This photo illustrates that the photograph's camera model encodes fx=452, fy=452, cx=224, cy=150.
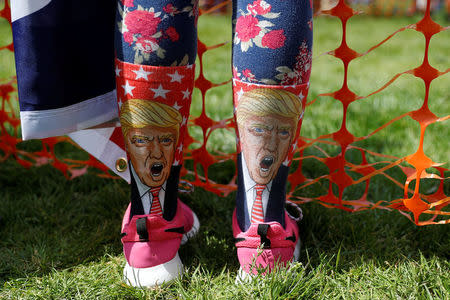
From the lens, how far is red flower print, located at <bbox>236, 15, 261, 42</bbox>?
3.14 feet

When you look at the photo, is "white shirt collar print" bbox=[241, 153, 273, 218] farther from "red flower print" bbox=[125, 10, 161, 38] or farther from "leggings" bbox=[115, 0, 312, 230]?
"red flower print" bbox=[125, 10, 161, 38]

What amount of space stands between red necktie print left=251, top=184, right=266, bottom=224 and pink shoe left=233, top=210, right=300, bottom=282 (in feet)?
0.06

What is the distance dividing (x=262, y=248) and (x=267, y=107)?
35cm

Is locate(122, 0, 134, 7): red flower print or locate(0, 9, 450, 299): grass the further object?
locate(0, 9, 450, 299): grass

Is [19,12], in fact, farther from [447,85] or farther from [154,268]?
[447,85]

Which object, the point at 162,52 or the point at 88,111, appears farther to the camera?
the point at 88,111

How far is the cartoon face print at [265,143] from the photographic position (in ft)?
3.31

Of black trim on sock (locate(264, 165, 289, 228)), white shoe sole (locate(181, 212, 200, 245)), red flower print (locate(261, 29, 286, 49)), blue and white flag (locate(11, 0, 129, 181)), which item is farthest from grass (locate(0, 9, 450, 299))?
red flower print (locate(261, 29, 286, 49))

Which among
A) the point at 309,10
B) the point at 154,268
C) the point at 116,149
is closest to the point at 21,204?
the point at 116,149

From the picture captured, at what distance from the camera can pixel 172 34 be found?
0.96 meters

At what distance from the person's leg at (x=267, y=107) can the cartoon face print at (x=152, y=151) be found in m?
0.17

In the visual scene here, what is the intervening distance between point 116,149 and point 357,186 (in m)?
0.88

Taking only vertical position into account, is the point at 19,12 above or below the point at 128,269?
above

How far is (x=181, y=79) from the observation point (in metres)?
1.02
